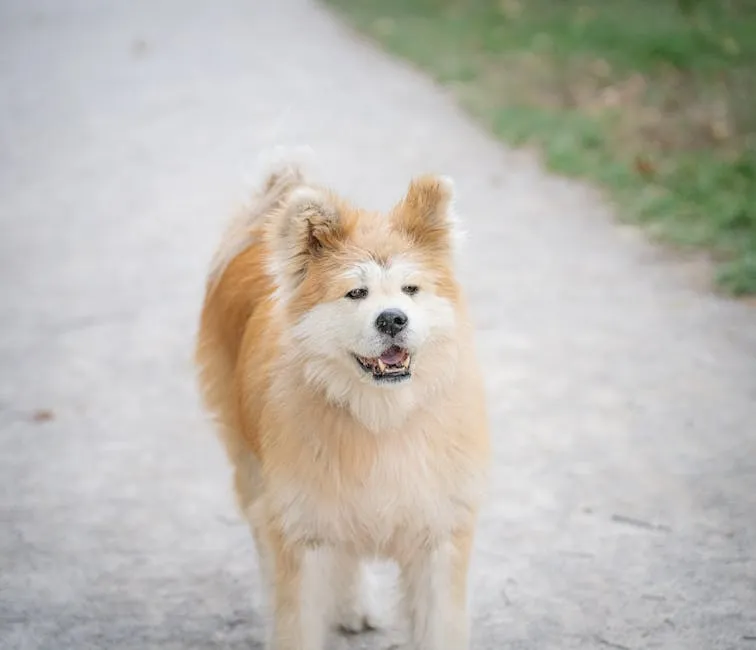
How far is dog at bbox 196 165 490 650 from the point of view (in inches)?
129

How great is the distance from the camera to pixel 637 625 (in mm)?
3916

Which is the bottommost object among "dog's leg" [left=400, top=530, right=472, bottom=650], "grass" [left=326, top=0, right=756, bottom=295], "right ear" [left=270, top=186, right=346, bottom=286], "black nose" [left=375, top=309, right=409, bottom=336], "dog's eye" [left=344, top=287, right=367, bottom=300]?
"dog's leg" [left=400, top=530, right=472, bottom=650]

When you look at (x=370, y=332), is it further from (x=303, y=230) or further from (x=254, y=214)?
(x=254, y=214)

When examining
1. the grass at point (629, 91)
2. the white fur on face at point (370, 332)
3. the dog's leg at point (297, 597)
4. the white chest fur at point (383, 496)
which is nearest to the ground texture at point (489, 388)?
the grass at point (629, 91)

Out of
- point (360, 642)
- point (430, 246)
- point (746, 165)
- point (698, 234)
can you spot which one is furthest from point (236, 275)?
point (746, 165)

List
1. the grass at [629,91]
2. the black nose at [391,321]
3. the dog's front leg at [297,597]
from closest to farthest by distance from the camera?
the black nose at [391,321] < the dog's front leg at [297,597] < the grass at [629,91]

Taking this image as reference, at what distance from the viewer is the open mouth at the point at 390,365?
127 inches

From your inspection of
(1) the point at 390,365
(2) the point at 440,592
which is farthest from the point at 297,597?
(1) the point at 390,365

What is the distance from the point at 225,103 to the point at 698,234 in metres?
6.24

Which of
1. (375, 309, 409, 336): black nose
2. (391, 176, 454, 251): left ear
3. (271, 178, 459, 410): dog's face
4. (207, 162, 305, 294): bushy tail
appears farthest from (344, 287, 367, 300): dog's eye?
(207, 162, 305, 294): bushy tail

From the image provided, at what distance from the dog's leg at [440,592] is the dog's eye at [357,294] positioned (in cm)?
80

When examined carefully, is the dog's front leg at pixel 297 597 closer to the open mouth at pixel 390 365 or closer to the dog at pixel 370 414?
the dog at pixel 370 414

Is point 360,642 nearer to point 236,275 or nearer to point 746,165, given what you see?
point 236,275

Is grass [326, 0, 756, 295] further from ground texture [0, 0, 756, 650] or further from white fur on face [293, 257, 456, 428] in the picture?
white fur on face [293, 257, 456, 428]
